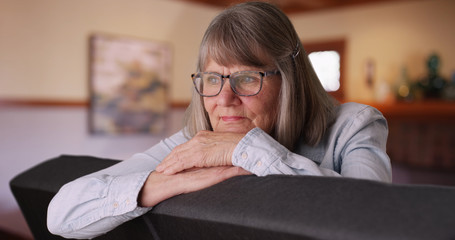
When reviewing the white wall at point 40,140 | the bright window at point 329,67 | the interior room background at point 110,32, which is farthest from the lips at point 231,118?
the bright window at point 329,67

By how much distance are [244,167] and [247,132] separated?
32 cm

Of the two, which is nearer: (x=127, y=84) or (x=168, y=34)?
(x=127, y=84)

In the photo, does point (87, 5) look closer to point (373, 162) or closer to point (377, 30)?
point (377, 30)

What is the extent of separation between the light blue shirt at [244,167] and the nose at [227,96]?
32cm

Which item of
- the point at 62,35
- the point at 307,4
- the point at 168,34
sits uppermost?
the point at 307,4

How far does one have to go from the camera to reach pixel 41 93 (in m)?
5.43

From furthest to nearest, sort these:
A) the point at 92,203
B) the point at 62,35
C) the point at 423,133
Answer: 1. the point at 423,133
2. the point at 62,35
3. the point at 92,203

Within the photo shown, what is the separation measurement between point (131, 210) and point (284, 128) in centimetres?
64

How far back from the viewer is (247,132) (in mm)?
1296

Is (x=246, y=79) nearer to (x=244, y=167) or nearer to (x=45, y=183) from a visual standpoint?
(x=244, y=167)

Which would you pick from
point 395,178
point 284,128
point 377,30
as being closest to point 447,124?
point 395,178

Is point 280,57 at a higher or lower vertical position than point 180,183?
higher

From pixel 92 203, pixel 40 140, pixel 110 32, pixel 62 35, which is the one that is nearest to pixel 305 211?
pixel 92 203

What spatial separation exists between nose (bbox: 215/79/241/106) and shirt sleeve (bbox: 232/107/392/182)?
308 millimetres
